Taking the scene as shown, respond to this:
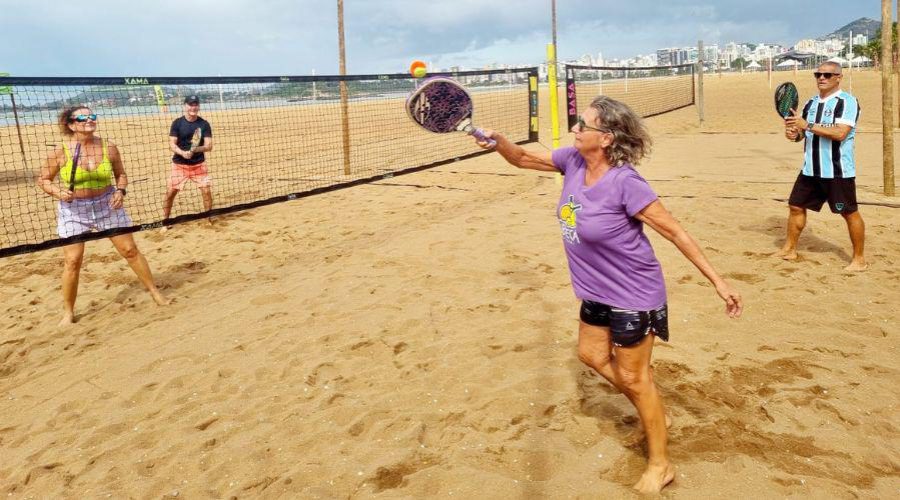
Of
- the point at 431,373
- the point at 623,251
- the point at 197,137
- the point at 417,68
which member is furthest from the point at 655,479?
the point at 197,137

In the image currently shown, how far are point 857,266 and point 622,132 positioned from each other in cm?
426

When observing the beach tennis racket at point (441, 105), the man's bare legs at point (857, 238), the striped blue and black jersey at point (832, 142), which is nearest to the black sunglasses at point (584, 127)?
the beach tennis racket at point (441, 105)

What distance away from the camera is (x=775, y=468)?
3193mm

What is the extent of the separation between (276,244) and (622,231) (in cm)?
589

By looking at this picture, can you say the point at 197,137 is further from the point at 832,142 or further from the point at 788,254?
the point at 832,142

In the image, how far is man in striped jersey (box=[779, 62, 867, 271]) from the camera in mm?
5883

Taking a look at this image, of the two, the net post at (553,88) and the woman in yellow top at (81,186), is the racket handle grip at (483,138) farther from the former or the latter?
the net post at (553,88)

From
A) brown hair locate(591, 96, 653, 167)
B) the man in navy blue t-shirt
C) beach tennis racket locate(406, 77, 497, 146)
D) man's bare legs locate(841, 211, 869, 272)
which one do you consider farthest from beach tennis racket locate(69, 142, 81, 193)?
man's bare legs locate(841, 211, 869, 272)

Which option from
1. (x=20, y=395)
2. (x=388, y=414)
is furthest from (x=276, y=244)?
(x=388, y=414)

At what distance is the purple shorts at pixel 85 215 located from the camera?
18.2ft

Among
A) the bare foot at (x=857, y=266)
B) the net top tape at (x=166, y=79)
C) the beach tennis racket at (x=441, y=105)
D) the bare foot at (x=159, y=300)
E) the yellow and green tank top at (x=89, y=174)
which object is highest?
the net top tape at (x=166, y=79)

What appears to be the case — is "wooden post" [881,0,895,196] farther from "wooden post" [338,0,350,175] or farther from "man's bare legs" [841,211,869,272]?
"wooden post" [338,0,350,175]

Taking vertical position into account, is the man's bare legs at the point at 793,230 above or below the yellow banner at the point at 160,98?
Answer: below

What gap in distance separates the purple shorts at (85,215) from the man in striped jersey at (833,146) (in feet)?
→ 19.5
